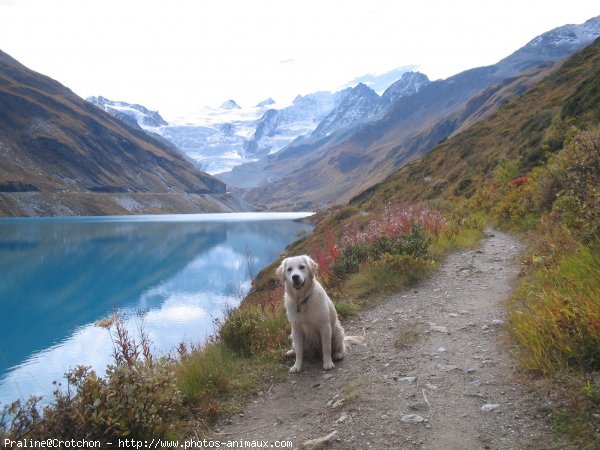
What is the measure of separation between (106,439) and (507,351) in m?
4.90

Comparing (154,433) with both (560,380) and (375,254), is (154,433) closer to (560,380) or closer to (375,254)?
(560,380)

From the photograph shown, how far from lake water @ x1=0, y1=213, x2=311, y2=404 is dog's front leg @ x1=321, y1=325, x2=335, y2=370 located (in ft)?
9.94

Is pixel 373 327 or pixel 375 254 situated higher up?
pixel 375 254

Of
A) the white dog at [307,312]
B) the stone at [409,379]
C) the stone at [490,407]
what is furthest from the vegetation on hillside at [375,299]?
the stone at [409,379]

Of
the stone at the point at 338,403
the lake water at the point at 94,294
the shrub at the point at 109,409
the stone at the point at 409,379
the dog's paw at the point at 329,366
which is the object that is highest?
the shrub at the point at 109,409

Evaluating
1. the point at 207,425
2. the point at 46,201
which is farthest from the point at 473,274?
the point at 46,201

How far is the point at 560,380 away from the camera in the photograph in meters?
4.02

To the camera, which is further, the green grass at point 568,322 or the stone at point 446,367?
the stone at point 446,367

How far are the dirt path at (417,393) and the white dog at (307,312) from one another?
13.1 inches

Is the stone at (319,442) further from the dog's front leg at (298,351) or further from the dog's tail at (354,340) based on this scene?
the dog's tail at (354,340)

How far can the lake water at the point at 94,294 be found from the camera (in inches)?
816

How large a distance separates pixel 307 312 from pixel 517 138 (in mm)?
29585

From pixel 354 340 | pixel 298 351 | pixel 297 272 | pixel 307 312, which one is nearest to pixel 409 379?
pixel 307 312

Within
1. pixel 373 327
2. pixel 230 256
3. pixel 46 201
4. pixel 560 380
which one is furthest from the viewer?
pixel 46 201
